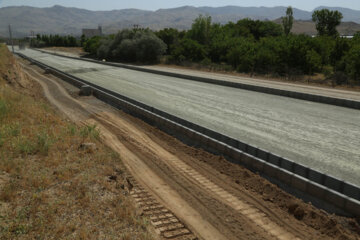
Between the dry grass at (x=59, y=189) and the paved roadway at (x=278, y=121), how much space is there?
19.1 ft

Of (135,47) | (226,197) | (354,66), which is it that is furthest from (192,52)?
(226,197)

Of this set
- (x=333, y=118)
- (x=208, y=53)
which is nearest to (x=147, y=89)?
(x=333, y=118)

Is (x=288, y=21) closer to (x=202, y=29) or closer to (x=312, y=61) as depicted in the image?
(x=202, y=29)

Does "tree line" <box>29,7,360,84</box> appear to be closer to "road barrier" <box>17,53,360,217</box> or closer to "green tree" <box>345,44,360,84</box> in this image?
"green tree" <box>345,44,360,84</box>

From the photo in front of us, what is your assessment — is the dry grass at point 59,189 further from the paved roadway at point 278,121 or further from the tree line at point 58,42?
the tree line at point 58,42

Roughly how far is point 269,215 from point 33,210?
5.22 m

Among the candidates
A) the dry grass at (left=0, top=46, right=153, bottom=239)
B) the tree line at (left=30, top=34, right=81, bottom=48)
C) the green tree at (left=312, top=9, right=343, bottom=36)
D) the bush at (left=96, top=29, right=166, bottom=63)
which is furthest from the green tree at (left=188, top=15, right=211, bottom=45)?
the tree line at (left=30, top=34, right=81, bottom=48)

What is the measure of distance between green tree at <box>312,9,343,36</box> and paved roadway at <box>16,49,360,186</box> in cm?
7051

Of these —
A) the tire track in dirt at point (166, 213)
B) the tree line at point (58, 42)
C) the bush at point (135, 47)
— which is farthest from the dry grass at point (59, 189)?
the tree line at point (58, 42)

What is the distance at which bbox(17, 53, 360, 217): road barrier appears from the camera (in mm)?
7125

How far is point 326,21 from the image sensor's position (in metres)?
81.2

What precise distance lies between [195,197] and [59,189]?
132 inches

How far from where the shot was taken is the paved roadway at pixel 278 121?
10008 millimetres

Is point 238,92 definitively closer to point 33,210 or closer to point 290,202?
point 290,202
